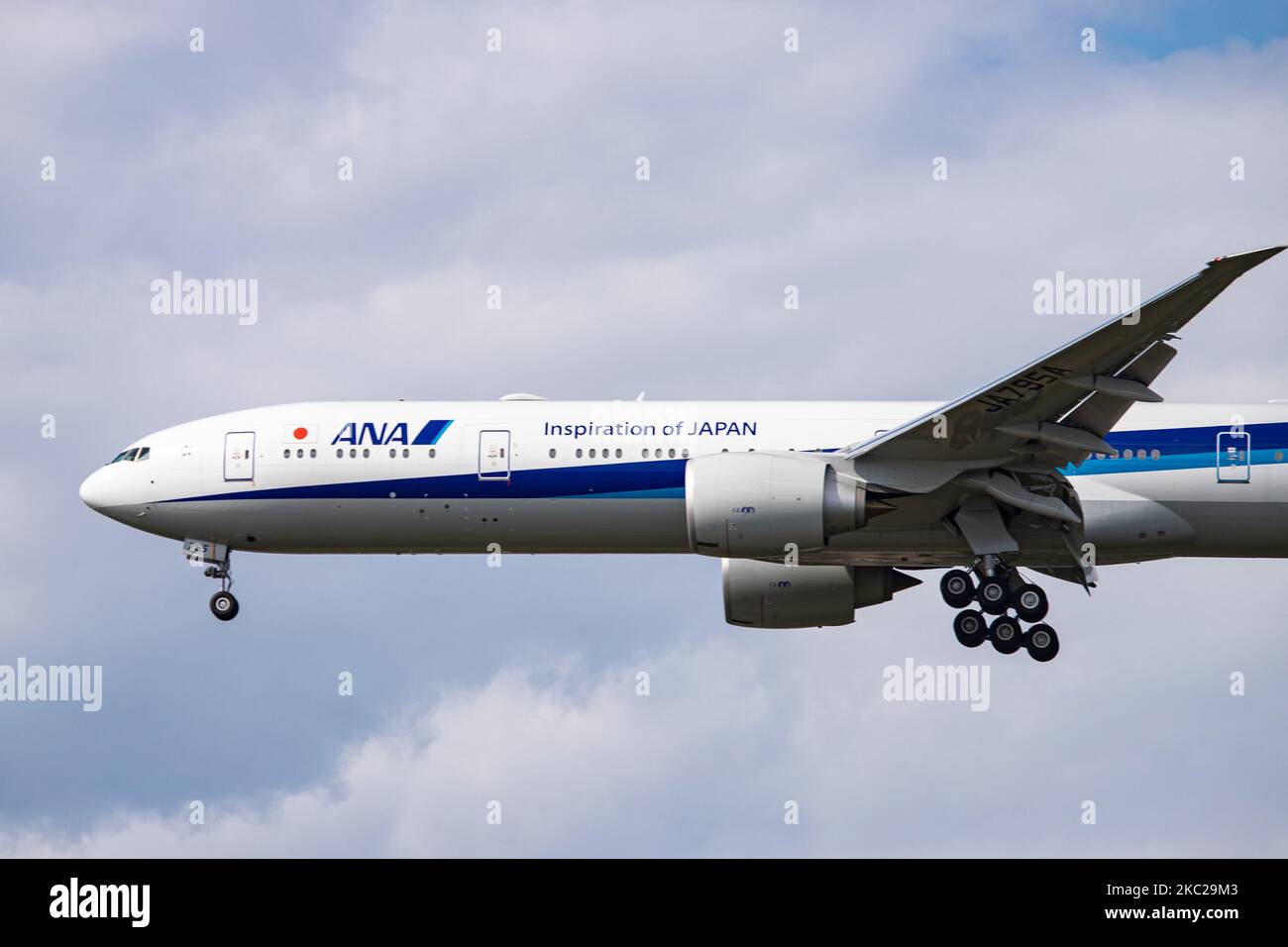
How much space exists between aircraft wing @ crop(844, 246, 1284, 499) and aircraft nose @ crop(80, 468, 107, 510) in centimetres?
1349

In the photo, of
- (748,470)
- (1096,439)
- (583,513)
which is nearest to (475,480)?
(583,513)

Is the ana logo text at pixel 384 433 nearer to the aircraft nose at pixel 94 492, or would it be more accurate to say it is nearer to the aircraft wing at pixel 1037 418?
the aircraft nose at pixel 94 492

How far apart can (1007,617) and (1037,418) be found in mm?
3974

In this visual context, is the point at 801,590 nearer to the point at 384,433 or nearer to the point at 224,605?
the point at 384,433

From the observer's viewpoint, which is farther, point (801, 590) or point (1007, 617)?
point (801, 590)

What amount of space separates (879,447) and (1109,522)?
15.0ft

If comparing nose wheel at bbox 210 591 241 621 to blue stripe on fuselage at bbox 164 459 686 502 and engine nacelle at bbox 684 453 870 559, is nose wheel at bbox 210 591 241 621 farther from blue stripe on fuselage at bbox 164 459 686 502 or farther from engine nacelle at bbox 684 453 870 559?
engine nacelle at bbox 684 453 870 559

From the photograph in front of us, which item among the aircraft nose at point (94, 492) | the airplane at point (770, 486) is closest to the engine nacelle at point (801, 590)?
the airplane at point (770, 486)

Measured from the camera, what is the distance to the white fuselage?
3256 cm

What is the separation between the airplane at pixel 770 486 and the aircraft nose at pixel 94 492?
0.05 m

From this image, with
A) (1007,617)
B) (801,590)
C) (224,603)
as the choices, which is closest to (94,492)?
(224,603)

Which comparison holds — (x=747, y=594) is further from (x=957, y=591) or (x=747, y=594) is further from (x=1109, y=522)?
(x=1109, y=522)

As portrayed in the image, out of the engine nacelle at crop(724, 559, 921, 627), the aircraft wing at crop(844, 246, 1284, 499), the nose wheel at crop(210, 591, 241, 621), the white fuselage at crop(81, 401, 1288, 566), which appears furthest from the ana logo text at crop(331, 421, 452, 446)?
the aircraft wing at crop(844, 246, 1284, 499)

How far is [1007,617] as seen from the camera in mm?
32688
